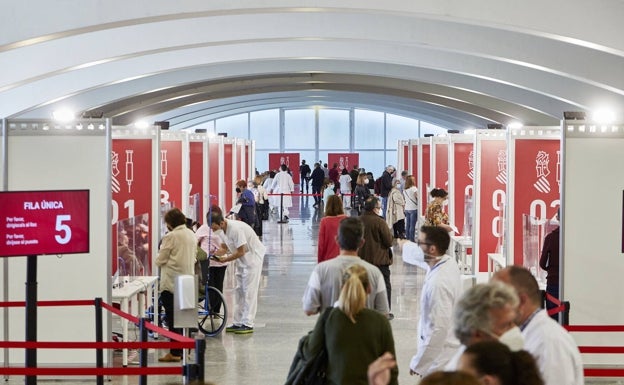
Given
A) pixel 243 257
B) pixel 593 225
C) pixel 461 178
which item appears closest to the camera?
pixel 593 225

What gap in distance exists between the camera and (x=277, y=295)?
14.6 m

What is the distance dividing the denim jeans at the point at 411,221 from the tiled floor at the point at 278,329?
1301 millimetres

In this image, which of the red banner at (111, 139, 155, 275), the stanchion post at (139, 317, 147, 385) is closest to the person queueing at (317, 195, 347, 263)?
the stanchion post at (139, 317, 147, 385)

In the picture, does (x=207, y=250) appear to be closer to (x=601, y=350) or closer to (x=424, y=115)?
(x=601, y=350)

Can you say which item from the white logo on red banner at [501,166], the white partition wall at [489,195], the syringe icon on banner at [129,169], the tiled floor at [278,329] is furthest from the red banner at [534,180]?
the syringe icon on banner at [129,169]

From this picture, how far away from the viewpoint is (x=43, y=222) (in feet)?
24.2

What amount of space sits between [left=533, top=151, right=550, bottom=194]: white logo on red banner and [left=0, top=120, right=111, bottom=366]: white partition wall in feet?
17.2

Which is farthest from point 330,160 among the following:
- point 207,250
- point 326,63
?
point 207,250

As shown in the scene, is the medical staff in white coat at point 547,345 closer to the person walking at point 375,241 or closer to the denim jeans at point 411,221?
the person walking at point 375,241

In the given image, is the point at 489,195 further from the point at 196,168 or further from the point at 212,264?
the point at 196,168

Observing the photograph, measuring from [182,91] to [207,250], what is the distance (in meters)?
16.9

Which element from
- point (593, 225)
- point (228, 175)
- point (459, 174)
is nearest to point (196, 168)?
point (459, 174)

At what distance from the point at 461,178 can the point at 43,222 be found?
399 inches

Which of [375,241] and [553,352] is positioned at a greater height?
[375,241]
